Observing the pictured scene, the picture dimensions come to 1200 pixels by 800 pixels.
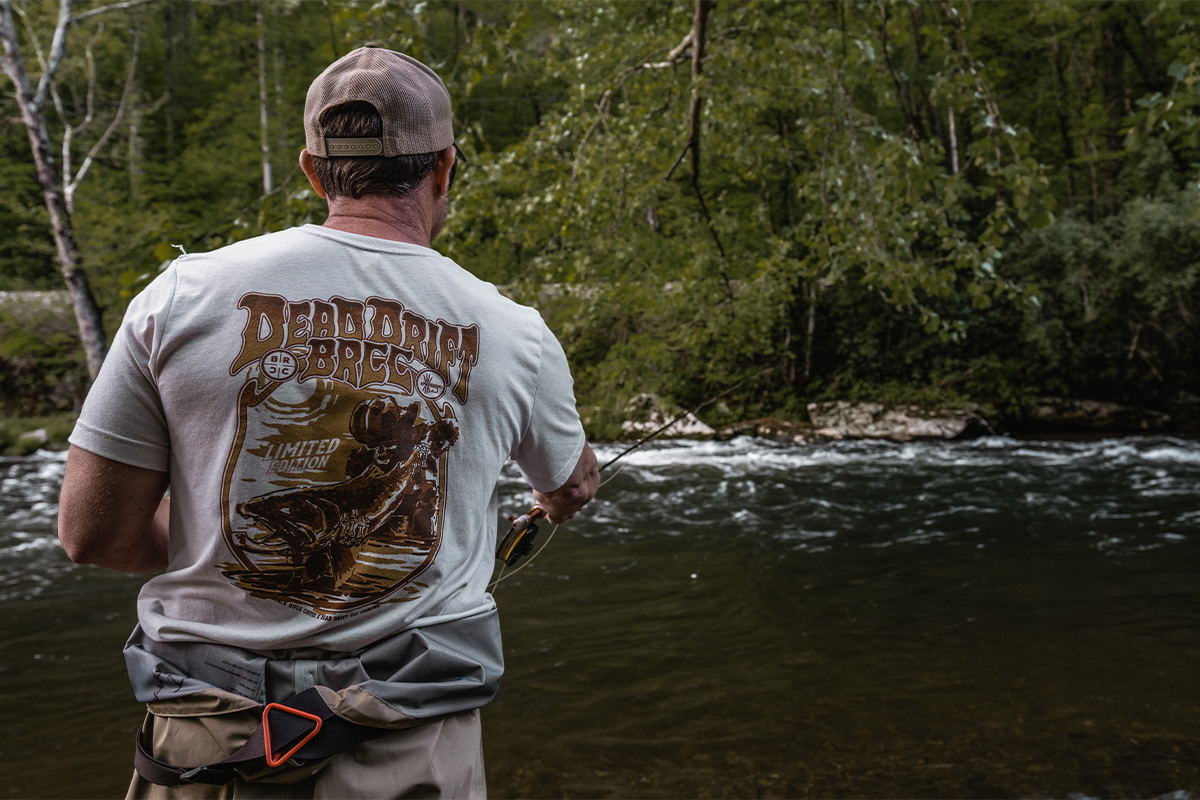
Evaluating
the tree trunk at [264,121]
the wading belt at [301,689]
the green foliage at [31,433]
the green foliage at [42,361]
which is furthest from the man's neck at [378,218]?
the tree trunk at [264,121]

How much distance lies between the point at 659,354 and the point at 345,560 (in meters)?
7.31

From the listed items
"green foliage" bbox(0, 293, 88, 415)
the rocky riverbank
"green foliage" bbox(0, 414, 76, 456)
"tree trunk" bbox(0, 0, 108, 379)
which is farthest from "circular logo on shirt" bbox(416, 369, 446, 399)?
"green foliage" bbox(0, 293, 88, 415)

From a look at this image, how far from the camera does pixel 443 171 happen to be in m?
1.52

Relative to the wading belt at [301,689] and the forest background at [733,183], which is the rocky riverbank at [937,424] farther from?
the wading belt at [301,689]

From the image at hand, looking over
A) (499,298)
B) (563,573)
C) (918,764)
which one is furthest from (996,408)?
(499,298)

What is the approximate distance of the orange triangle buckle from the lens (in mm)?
1242

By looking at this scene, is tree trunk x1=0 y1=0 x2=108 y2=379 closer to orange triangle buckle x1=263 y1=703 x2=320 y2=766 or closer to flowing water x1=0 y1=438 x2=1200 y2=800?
flowing water x1=0 y1=438 x2=1200 y2=800

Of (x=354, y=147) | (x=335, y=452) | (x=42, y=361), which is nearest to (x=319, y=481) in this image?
(x=335, y=452)

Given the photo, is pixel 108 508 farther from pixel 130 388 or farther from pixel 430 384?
pixel 430 384

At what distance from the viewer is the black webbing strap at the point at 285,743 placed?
1251mm

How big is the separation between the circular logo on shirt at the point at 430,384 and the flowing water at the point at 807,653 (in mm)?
2770

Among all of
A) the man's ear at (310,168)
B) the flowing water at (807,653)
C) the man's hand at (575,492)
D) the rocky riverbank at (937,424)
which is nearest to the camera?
the man's ear at (310,168)

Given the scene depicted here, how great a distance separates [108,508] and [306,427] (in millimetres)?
321

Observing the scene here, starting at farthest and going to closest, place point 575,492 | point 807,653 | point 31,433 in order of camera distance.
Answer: point 31,433 → point 807,653 → point 575,492
